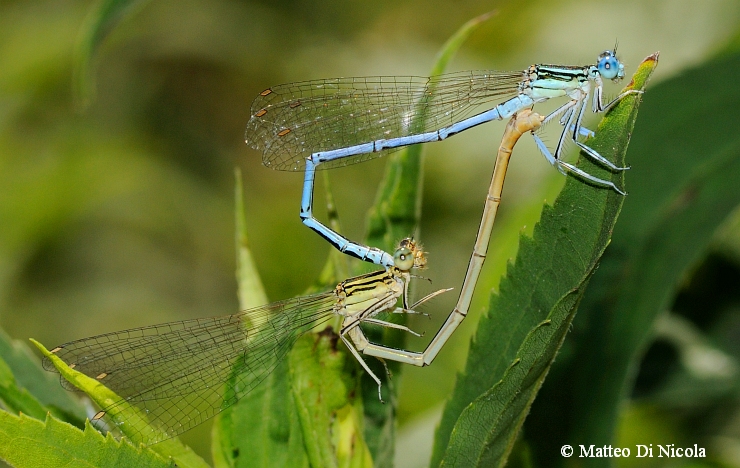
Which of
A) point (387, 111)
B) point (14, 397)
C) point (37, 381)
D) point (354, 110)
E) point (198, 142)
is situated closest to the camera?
point (14, 397)

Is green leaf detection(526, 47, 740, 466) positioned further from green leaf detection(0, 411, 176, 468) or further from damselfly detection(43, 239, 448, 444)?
green leaf detection(0, 411, 176, 468)

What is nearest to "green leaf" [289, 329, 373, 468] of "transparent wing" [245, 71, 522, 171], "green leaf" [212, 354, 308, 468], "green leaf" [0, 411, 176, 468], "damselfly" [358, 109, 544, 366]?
"green leaf" [212, 354, 308, 468]

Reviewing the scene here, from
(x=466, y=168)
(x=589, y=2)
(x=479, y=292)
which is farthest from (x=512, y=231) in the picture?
(x=589, y=2)

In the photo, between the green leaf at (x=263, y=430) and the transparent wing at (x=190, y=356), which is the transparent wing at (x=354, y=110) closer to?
the transparent wing at (x=190, y=356)

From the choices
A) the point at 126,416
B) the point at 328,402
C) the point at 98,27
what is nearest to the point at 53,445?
the point at 126,416

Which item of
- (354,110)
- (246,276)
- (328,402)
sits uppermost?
(354,110)

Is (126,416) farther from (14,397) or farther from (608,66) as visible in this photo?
(608,66)

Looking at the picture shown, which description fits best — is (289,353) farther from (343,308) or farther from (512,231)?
(512,231)
